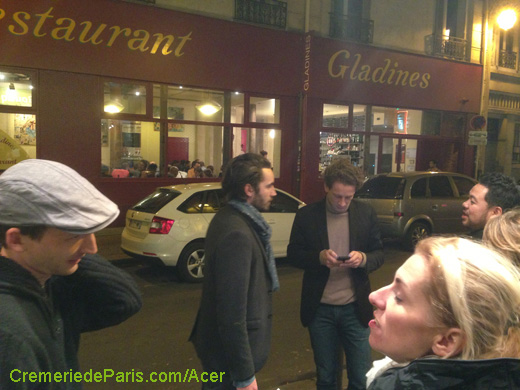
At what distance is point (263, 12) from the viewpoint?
42.0 feet

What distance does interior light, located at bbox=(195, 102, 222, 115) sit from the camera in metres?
12.2

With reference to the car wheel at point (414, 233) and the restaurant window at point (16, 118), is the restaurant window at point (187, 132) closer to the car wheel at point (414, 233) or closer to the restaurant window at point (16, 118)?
the restaurant window at point (16, 118)

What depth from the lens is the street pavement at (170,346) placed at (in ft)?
13.2

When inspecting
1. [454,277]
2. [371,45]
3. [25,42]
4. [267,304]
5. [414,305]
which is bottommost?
[267,304]

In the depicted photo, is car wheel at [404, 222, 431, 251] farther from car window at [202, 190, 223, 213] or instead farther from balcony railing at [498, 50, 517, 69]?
balcony railing at [498, 50, 517, 69]

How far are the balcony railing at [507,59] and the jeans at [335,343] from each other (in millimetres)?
18843

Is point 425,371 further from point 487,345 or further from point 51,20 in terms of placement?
point 51,20

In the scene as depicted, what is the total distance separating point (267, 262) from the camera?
2314 millimetres

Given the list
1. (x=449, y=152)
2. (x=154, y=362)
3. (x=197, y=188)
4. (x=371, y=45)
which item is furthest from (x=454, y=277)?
(x=449, y=152)

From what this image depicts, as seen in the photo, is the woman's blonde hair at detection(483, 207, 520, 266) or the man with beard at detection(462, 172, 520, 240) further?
the man with beard at detection(462, 172, 520, 240)

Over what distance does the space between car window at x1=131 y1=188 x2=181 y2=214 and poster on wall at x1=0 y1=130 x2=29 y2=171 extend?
437cm

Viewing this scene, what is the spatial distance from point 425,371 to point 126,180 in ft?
35.4

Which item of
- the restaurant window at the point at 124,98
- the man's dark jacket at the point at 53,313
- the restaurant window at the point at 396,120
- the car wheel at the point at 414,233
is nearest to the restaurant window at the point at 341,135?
the restaurant window at the point at 396,120

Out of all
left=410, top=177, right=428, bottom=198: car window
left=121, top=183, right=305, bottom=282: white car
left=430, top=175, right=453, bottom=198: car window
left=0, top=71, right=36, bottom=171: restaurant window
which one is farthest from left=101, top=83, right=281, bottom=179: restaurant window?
left=430, top=175, right=453, bottom=198: car window
